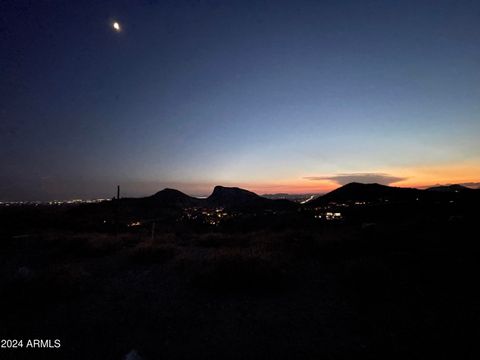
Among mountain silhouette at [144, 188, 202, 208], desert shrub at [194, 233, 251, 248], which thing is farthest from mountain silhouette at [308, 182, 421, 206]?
mountain silhouette at [144, 188, 202, 208]

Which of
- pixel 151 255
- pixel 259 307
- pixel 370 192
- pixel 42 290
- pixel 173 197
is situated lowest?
pixel 259 307

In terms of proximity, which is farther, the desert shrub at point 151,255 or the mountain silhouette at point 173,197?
the mountain silhouette at point 173,197

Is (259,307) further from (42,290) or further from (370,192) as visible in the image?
(370,192)

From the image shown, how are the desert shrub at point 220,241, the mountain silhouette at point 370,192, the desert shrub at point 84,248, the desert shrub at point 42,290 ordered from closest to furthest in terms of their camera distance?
the desert shrub at point 42,290
the desert shrub at point 84,248
the desert shrub at point 220,241
the mountain silhouette at point 370,192

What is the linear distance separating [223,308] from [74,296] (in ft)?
13.1

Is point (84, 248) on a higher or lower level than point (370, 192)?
lower

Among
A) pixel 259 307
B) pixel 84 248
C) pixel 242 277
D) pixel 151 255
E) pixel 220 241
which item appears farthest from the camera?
pixel 220 241

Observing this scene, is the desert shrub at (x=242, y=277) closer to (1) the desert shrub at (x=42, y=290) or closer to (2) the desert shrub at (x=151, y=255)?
(1) the desert shrub at (x=42, y=290)

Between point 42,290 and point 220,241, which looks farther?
point 220,241

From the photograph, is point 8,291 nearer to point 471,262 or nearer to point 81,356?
point 81,356

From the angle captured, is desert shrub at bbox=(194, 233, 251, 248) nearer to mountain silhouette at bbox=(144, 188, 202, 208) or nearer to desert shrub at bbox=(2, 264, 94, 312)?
desert shrub at bbox=(2, 264, 94, 312)

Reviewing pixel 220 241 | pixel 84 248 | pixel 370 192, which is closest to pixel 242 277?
pixel 220 241

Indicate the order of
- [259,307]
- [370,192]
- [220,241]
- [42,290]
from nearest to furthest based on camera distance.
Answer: [259,307]
[42,290]
[220,241]
[370,192]

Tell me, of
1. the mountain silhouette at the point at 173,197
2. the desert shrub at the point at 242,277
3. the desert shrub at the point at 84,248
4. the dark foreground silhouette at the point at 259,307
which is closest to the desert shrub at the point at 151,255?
the dark foreground silhouette at the point at 259,307
